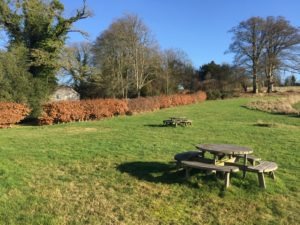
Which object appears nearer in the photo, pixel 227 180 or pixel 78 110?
pixel 227 180

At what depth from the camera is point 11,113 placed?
17.9 metres

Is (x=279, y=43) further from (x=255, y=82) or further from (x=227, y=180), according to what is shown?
(x=227, y=180)

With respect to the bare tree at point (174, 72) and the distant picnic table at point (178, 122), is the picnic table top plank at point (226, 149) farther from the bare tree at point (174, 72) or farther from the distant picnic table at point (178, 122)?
the bare tree at point (174, 72)

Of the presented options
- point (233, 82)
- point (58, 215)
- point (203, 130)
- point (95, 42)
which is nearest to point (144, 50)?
point (95, 42)

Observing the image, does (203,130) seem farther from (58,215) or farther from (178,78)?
(178,78)

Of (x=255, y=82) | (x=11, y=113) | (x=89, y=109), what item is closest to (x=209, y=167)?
(x=11, y=113)

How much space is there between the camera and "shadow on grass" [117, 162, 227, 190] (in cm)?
654

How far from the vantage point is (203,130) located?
47.9ft

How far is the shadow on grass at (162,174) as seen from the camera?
6543mm

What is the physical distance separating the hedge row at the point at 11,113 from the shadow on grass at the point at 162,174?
11.8m

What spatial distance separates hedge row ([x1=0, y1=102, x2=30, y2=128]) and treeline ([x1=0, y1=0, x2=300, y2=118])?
1.36 metres

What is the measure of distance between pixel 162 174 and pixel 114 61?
36738mm

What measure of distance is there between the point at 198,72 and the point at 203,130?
1846 inches

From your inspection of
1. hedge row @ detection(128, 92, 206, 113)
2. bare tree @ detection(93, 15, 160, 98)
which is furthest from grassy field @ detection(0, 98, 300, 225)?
bare tree @ detection(93, 15, 160, 98)
